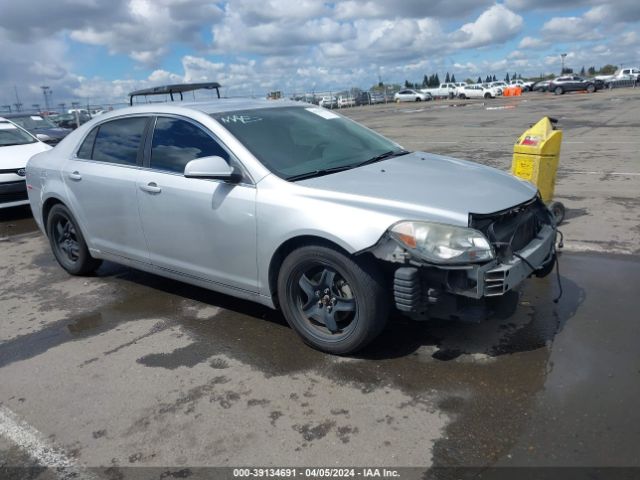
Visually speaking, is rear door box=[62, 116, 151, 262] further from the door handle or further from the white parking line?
the white parking line

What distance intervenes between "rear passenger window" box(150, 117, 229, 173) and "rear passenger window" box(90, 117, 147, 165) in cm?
25

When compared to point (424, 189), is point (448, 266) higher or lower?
lower

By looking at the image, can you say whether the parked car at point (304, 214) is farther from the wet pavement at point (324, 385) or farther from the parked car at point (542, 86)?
the parked car at point (542, 86)

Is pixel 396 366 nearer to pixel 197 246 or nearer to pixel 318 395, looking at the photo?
pixel 318 395

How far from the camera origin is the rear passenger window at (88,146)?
5250mm

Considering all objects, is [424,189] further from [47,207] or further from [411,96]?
[411,96]

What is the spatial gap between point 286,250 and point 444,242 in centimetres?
111

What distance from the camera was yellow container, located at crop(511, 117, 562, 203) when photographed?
5.89 meters

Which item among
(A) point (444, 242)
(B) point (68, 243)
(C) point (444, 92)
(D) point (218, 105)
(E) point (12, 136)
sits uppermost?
(D) point (218, 105)

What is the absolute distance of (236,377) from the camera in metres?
3.58

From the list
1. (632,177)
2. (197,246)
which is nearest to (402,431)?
(197,246)

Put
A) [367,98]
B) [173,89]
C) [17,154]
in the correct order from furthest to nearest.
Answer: [367,98] → [17,154] → [173,89]

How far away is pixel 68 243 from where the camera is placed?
575 centimetres

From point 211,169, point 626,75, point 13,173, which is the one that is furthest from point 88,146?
point 626,75
